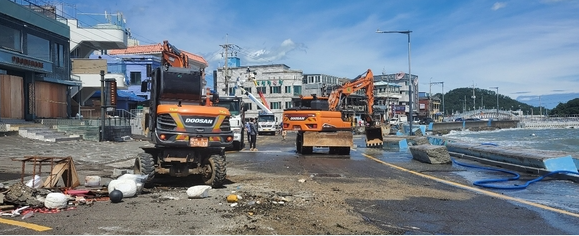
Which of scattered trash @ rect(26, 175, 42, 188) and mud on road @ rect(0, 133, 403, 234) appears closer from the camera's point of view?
mud on road @ rect(0, 133, 403, 234)

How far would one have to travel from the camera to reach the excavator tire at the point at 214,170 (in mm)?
9492

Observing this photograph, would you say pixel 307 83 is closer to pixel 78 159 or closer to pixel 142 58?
pixel 142 58

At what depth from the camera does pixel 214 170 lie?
9508 mm

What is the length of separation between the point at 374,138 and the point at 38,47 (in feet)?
64.8

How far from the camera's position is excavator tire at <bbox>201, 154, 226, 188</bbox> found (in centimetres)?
949

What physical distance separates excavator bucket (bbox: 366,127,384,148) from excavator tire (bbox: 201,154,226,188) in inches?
656

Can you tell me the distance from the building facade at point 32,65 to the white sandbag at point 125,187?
16.8m

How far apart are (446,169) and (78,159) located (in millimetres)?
12551

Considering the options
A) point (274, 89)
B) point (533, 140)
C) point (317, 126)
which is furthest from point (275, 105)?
point (317, 126)

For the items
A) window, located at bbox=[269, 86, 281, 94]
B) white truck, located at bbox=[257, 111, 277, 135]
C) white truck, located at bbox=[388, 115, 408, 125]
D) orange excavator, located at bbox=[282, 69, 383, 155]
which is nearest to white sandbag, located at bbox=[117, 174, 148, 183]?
orange excavator, located at bbox=[282, 69, 383, 155]

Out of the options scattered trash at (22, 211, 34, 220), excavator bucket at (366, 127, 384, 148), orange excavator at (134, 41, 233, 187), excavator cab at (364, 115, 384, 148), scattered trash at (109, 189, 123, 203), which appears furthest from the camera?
excavator bucket at (366, 127, 384, 148)

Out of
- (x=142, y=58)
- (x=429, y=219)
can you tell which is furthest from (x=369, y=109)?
(x=142, y=58)

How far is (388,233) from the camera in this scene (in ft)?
19.3

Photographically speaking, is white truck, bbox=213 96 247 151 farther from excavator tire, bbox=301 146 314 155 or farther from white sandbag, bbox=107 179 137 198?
white sandbag, bbox=107 179 137 198
